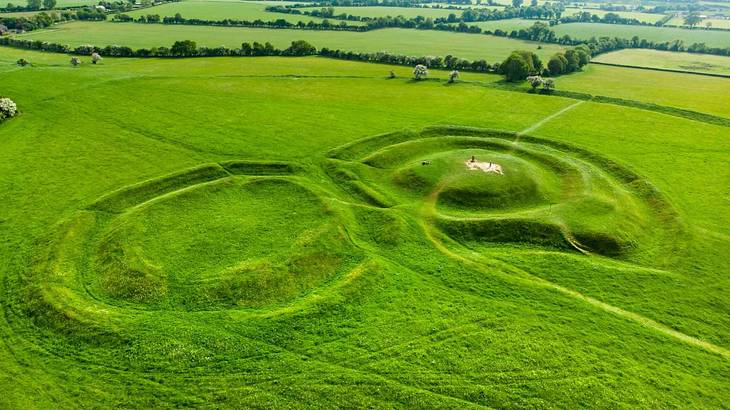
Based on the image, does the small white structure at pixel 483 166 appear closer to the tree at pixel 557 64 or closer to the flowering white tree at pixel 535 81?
the flowering white tree at pixel 535 81

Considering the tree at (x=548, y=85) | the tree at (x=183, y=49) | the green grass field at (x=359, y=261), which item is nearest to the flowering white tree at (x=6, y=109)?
the green grass field at (x=359, y=261)

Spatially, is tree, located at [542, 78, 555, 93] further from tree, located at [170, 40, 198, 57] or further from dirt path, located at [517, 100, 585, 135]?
tree, located at [170, 40, 198, 57]

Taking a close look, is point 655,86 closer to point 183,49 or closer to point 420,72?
point 420,72

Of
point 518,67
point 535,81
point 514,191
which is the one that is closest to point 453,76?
point 518,67

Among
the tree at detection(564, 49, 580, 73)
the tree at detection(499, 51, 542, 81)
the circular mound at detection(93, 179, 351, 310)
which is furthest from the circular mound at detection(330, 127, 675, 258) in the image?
the tree at detection(564, 49, 580, 73)

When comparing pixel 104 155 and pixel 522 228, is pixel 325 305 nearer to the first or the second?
pixel 522 228

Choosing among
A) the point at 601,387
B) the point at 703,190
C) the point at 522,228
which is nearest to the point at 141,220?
the point at 522,228
